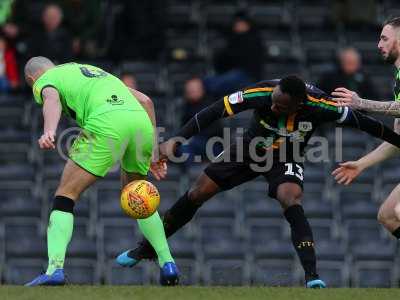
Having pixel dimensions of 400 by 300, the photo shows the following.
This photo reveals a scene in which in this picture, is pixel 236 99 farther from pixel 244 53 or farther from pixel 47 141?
pixel 244 53

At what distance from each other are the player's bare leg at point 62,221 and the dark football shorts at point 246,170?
4.81 feet

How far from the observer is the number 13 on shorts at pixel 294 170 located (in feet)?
39.2

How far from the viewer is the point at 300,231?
11.6 meters

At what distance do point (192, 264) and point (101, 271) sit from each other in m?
1.09

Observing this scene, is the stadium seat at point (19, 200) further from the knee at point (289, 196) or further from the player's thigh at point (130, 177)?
the knee at point (289, 196)

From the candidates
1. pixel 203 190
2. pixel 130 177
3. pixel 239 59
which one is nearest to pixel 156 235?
pixel 130 177

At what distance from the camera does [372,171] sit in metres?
17.3

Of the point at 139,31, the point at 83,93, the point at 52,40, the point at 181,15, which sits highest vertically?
the point at 181,15

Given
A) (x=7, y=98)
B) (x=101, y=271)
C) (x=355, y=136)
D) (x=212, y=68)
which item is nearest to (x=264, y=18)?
(x=212, y=68)

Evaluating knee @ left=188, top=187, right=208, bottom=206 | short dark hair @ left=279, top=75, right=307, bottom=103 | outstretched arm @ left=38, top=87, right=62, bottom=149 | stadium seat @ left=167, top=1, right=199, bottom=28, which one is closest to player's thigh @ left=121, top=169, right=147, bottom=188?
knee @ left=188, top=187, right=208, bottom=206

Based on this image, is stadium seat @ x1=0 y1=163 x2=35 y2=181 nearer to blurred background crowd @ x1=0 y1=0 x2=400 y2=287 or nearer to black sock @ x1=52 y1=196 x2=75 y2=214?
blurred background crowd @ x1=0 y1=0 x2=400 y2=287

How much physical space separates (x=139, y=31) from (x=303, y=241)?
24.4ft

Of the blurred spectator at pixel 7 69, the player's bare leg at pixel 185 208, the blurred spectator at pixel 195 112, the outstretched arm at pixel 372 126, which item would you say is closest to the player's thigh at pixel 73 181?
the player's bare leg at pixel 185 208

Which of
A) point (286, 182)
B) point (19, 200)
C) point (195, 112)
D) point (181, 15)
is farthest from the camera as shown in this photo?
point (181, 15)
